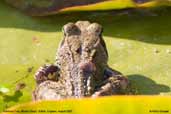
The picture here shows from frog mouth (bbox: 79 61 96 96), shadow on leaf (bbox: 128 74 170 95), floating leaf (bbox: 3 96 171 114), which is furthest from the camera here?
shadow on leaf (bbox: 128 74 170 95)

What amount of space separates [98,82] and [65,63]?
0.24 metres

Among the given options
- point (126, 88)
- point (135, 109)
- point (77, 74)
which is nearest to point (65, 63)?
A: point (77, 74)

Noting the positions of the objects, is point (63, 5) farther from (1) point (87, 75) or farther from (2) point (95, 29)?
(1) point (87, 75)

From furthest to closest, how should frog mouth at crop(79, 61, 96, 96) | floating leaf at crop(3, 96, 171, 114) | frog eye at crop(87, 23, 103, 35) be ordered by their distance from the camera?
frog eye at crop(87, 23, 103, 35) → frog mouth at crop(79, 61, 96, 96) → floating leaf at crop(3, 96, 171, 114)

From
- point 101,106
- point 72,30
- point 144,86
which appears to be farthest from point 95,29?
point 101,106

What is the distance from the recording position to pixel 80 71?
3256mm

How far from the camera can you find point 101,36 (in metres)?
3.53

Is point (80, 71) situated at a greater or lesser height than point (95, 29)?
lesser

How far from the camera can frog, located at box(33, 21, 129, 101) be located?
322 cm

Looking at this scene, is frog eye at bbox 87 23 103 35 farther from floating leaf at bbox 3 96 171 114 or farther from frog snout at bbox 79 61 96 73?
floating leaf at bbox 3 96 171 114

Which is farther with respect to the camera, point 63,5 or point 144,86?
point 63,5

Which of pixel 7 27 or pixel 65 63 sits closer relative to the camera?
pixel 65 63

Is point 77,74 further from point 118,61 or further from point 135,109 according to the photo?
point 135,109

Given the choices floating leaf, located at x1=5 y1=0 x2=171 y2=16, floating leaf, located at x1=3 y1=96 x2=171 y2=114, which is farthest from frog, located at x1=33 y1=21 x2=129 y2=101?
floating leaf, located at x1=3 y1=96 x2=171 y2=114
